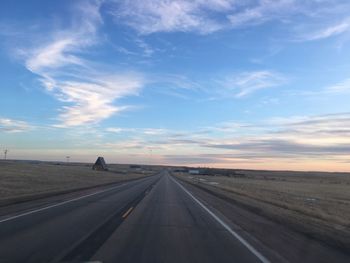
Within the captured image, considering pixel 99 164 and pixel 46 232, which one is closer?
pixel 46 232

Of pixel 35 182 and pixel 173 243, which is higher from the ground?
pixel 35 182

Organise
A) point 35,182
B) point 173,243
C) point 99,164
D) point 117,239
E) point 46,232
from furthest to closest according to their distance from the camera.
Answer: point 99,164
point 35,182
point 46,232
point 117,239
point 173,243

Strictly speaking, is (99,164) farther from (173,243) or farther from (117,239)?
(173,243)

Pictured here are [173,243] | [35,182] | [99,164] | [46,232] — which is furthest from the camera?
[99,164]

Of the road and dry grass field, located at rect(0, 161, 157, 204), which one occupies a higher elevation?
dry grass field, located at rect(0, 161, 157, 204)

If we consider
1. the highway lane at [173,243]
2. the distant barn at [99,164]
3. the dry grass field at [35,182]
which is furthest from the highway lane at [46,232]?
the distant barn at [99,164]

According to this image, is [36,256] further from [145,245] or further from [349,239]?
[349,239]

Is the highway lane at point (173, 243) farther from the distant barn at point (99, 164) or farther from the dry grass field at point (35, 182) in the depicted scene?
the distant barn at point (99, 164)

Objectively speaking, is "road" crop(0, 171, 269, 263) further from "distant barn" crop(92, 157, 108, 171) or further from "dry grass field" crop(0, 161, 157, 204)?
"distant barn" crop(92, 157, 108, 171)

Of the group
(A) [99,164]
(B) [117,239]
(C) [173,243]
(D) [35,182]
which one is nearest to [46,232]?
(B) [117,239]

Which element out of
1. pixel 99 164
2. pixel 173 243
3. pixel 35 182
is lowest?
pixel 173 243

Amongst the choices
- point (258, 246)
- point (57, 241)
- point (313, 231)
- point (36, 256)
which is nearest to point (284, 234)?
point (313, 231)

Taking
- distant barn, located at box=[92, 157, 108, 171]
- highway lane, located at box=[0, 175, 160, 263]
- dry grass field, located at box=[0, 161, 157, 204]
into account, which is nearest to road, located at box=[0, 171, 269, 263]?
highway lane, located at box=[0, 175, 160, 263]

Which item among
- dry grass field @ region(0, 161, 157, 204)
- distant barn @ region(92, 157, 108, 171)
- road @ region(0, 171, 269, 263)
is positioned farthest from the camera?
distant barn @ region(92, 157, 108, 171)
